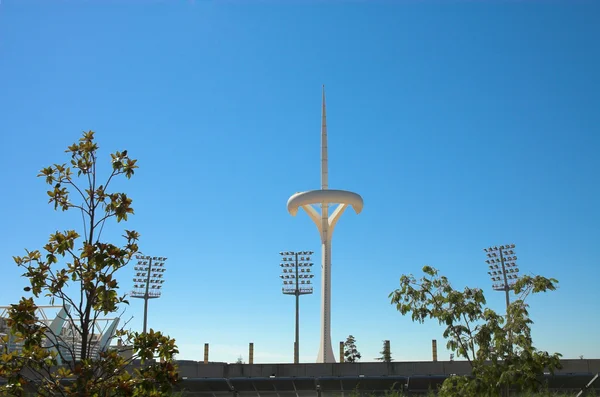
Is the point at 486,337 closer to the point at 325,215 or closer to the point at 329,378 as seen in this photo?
the point at 329,378

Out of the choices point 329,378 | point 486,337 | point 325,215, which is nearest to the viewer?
point 486,337

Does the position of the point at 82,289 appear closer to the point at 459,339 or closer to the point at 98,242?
the point at 98,242

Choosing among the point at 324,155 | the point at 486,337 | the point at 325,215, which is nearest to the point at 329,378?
the point at 486,337

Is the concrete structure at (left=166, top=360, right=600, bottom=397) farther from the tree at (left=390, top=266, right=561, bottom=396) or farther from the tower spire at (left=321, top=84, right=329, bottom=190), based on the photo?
the tower spire at (left=321, top=84, right=329, bottom=190)

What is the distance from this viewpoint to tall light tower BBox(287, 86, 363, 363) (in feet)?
193

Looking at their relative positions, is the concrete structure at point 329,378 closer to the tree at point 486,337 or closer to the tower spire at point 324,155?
the tree at point 486,337

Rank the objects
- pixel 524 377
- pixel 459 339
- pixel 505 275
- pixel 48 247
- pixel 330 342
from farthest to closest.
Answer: pixel 330 342 → pixel 505 275 → pixel 459 339 → pixel 524 377 → pixel 48 247

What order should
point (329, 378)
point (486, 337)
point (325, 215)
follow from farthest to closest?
1. point (325, 215)
2. point (329, 378)
3. point (486, 337)

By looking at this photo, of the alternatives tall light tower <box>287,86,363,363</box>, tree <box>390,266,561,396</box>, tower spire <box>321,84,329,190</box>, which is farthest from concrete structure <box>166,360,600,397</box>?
tower spire <box>321,84,329,190</box>

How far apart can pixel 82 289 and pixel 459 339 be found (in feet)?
36.5

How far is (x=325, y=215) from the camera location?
207 feet

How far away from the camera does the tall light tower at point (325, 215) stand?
193 feet

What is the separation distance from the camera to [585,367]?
25.6 metres

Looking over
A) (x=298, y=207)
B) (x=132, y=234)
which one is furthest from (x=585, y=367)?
(x=298, y=207)
